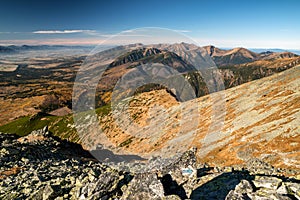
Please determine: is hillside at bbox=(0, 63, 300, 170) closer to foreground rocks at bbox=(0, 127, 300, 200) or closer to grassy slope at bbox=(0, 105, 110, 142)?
grassy slope at bbox=(0, 105, 110, 142)

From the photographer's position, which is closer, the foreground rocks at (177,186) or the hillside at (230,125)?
the foreground rocks at (177,186)

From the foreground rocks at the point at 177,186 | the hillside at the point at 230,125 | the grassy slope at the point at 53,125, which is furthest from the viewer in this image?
the grassy slope at the point at 53,125

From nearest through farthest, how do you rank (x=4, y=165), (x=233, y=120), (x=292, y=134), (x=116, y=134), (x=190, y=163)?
(x=190, y=163) < (x=4, y=165) < (x=292, y=134) < (x=233, y=120) < (x=116, y=134)

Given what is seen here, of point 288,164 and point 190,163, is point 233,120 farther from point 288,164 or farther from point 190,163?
point 190,163

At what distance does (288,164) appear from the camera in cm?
4009

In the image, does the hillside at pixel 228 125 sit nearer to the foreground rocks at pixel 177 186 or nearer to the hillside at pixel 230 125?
the hillside at pixel 230 125

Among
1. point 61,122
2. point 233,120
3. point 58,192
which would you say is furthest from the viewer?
point 61,122

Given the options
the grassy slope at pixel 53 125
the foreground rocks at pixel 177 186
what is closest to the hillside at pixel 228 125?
the grassy slope at pixel 53 125

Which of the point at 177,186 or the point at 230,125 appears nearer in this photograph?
the point at 177,186

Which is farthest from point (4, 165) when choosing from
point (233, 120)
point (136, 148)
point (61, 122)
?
point (61, 122)

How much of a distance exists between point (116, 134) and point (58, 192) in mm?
72257

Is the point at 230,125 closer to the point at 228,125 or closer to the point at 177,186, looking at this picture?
the point at 228,125

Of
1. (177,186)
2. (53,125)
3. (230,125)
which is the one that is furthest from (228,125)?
(53,125)

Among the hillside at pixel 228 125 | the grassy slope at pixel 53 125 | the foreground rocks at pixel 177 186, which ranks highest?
the foreground rocks at pixel 177 186
